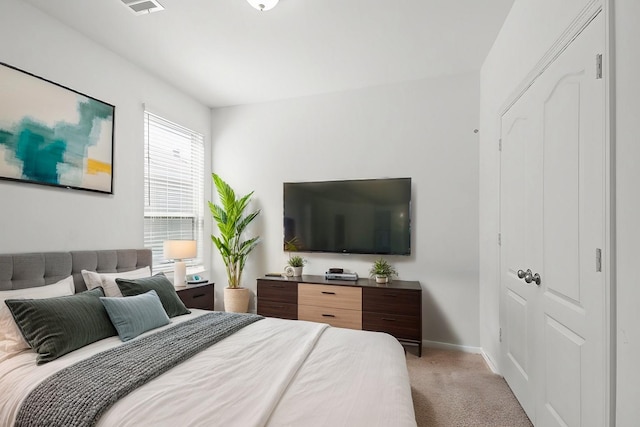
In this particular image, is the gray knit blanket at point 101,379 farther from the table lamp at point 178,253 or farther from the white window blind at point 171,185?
the white window blind at point 171,185

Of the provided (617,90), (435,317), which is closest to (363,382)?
(617,90)

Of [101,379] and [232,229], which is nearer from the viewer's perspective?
[101,379]

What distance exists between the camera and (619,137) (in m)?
1.19

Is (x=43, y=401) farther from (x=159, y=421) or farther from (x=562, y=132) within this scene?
(x=562, y=132)

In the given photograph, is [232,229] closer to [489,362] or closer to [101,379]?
Result: [101,379]

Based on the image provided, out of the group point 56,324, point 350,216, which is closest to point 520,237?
point 350,216

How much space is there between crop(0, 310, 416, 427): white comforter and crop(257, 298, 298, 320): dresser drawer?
153 centimetres

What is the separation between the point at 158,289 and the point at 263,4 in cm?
222

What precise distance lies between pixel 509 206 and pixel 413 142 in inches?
54.4

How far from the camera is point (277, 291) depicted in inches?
138

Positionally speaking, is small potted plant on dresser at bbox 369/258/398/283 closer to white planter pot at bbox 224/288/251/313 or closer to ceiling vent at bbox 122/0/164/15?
white planter pot at bbox 224/288/251/313

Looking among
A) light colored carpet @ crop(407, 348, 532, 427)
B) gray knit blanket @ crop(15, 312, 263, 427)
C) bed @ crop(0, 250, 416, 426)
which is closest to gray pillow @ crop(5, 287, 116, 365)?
bed @ crop(0, 250, 416, 426)

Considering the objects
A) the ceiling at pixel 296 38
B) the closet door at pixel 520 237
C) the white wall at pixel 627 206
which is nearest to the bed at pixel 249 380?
the white wall at pixel 627 206

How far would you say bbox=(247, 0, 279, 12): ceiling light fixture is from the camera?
216 centimetres
